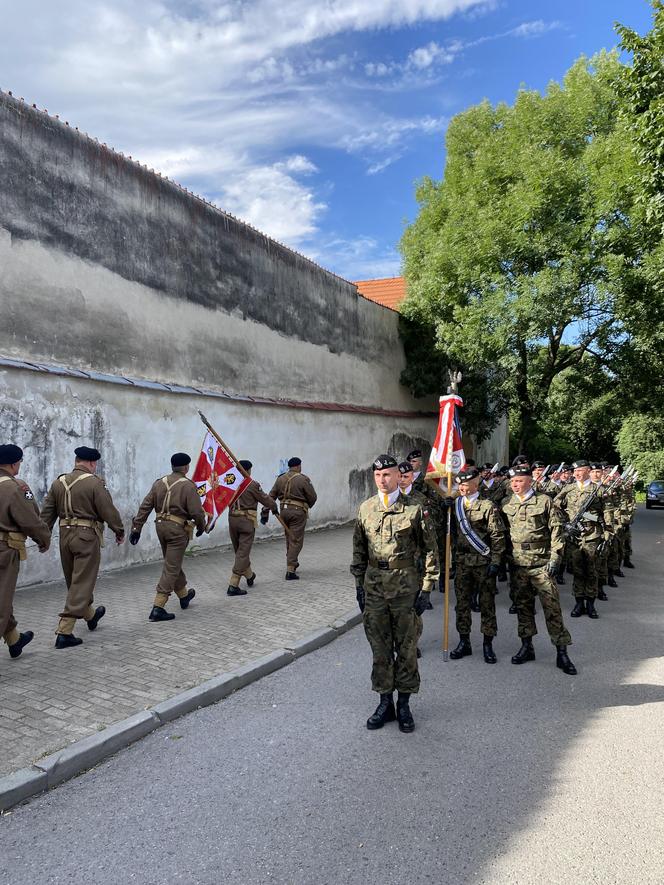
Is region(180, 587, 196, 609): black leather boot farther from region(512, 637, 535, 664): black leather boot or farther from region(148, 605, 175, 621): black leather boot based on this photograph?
region(512, 637, 535, 664): black leather boot

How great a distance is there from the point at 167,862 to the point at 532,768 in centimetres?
232

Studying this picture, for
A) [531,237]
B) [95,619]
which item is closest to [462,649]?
[95,619]

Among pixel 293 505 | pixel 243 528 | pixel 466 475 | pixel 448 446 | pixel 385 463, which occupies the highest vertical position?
pixel 448 446

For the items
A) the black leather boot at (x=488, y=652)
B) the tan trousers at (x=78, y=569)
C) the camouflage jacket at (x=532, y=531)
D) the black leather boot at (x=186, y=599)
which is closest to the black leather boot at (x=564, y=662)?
the black leather boot at (x=488, y=652)

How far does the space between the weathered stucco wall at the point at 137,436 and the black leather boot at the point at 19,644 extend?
298 cm

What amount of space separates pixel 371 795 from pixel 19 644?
3775 mm

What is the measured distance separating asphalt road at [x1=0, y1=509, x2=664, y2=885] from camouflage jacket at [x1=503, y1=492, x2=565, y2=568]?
45.4 inches

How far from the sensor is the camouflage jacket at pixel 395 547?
15.9 feet

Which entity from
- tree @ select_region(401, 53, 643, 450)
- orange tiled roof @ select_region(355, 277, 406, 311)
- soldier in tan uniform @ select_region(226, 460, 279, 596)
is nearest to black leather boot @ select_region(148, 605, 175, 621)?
soldier in tan uniform @ select_region(226, 460, 279, 596)

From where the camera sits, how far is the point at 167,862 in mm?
3119

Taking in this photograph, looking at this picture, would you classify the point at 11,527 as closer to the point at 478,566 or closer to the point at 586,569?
the point at 478,566

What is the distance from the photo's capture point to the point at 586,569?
8305mm

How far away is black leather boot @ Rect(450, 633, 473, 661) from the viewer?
639cm

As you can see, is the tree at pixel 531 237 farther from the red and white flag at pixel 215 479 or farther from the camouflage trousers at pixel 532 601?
the camouflage trousers at pixel 532 601
